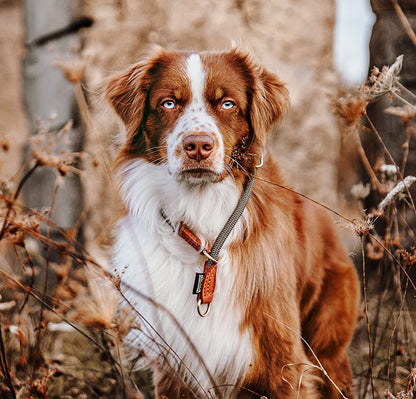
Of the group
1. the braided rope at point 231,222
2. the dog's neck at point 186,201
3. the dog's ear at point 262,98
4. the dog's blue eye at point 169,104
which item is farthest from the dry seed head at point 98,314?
the dog's ear at point 262,98

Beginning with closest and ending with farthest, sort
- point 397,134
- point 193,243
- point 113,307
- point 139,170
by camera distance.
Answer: point 113,307, point 193,243, point 139,170, point 397,134

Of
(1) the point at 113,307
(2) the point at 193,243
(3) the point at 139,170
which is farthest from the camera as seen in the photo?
(3) the point at 139,170

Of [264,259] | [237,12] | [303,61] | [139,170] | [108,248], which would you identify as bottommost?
[108,248]

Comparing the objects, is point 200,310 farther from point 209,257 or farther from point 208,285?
point 209,257

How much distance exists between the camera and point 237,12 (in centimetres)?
404

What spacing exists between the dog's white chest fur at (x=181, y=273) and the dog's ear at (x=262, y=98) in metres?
0.30

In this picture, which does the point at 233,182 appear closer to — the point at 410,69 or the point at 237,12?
the point at 410,69

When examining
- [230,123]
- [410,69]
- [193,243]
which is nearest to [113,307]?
[193,243]

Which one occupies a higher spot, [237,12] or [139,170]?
[237,12]

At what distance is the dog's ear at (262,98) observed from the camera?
220 cm

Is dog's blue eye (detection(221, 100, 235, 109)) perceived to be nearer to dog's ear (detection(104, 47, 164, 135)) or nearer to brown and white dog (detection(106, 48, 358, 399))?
brown and white dog (detection(106, 48, 358, 399))

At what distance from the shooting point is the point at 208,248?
2.10 meters

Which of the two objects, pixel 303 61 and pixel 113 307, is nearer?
pixel 113 307

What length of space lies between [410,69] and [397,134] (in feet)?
1.63
